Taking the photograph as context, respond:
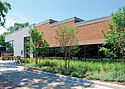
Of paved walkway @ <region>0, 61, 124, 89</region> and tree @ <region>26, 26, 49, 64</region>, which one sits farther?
tree @ <region>26, 26, 49, 64</region>

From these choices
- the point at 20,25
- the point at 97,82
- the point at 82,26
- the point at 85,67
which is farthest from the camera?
the point at 20,25

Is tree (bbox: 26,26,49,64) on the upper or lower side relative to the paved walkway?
upper

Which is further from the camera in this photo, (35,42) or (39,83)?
(35,42)

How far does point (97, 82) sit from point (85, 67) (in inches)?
138

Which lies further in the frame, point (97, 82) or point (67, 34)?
point (67, 34)

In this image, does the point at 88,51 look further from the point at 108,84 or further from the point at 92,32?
the point at 108,84

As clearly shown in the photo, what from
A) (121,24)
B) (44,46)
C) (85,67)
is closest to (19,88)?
(85,67)

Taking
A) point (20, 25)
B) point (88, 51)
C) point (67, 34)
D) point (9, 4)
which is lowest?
point (88, 51)

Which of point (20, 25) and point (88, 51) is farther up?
point (20, 25)

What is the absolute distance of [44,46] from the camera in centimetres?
1452

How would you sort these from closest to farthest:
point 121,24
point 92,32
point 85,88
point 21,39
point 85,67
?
1. point 85,88
2. point 121,24
3. point 85,67
4. point 92,32
5. point 21,39

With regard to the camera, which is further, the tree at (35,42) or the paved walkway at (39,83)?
the tree at (35,42)

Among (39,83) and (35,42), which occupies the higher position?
(35,42)

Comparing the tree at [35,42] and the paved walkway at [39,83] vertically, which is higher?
the tree at [35,42]
